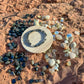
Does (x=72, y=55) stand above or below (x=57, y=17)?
below

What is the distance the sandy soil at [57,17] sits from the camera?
253cm

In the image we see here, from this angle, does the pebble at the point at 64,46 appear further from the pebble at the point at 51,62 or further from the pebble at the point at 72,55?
the pebble at the point at 51,62

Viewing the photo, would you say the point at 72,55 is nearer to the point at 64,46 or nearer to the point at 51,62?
the point at 64,46

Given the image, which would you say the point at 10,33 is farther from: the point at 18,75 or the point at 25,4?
the point at 25,4

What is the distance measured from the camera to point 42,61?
276 cm

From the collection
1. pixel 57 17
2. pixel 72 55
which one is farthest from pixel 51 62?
pixel 57 17

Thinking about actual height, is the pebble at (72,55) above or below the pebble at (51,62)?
above

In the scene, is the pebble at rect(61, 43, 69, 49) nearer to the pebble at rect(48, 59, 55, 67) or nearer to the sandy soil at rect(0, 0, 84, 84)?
the sandy soil at rect(0, 0, 84, 84)

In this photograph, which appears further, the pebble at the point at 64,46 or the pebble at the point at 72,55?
the pebble at the point at 64,46

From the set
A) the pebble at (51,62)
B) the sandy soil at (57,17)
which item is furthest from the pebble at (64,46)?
the pebble at (51,62)

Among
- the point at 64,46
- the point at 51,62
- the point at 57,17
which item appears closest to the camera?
the point at 51,62

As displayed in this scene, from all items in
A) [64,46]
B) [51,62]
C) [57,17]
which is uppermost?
[57,17]

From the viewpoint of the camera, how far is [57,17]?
12.0 ft

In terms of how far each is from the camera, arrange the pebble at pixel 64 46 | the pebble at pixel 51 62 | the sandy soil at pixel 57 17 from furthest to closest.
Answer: the pebble at pixel 64 46 → the pebble at pixel 51 62 → the sandy soil at pixel 57 17
